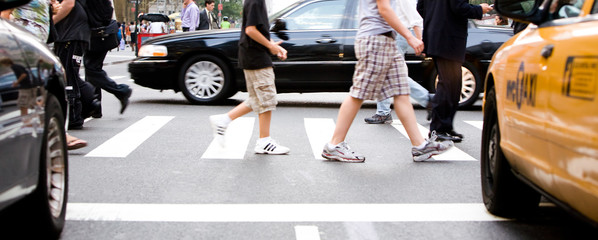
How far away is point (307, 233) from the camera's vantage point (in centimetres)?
400

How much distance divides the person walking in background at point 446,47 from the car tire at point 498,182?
8.81ft

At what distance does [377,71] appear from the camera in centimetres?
613

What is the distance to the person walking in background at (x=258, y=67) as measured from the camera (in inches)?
254

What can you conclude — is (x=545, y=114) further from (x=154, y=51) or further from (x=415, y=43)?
(x=154, y=51)

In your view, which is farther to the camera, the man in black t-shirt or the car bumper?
the car bumper

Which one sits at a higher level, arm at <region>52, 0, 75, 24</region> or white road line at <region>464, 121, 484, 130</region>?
arm at <region>52, 0, 75, 24</region>

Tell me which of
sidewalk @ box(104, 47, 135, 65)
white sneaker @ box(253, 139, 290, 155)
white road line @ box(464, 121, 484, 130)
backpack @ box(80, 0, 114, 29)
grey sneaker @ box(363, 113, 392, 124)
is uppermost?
backpack @ box(80, 0, 114, 29)

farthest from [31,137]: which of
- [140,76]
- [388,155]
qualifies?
[140,76]

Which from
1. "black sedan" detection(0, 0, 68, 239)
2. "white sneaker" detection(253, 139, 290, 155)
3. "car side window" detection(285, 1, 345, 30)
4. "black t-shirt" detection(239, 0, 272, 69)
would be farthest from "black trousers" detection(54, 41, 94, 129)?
"black sedan" detection(0, 0, 68, 239)

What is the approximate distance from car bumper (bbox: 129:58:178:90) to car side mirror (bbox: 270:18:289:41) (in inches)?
56.0

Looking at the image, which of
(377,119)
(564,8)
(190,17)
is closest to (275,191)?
(564,8)

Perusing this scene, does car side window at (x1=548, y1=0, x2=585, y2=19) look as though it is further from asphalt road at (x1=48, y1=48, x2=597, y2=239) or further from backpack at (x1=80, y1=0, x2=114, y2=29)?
backpack at (x1=80, y1=0, x2=114, y2=29)

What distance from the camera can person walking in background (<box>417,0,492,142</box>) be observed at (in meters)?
7.14

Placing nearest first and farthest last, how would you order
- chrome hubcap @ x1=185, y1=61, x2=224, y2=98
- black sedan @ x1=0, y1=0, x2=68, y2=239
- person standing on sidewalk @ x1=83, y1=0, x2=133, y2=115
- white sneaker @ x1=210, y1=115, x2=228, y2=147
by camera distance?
black sedan @ x1=0, y1=0, x2=68, y2=239
white sneaker @ x1=210, y1=115, x2=228, y2=147
person standing on sidewalk @ x1=83, y1=0, x2=133, y2=115
chrome hubcap @ x1=185, y1=61, x2=224, y2=98
